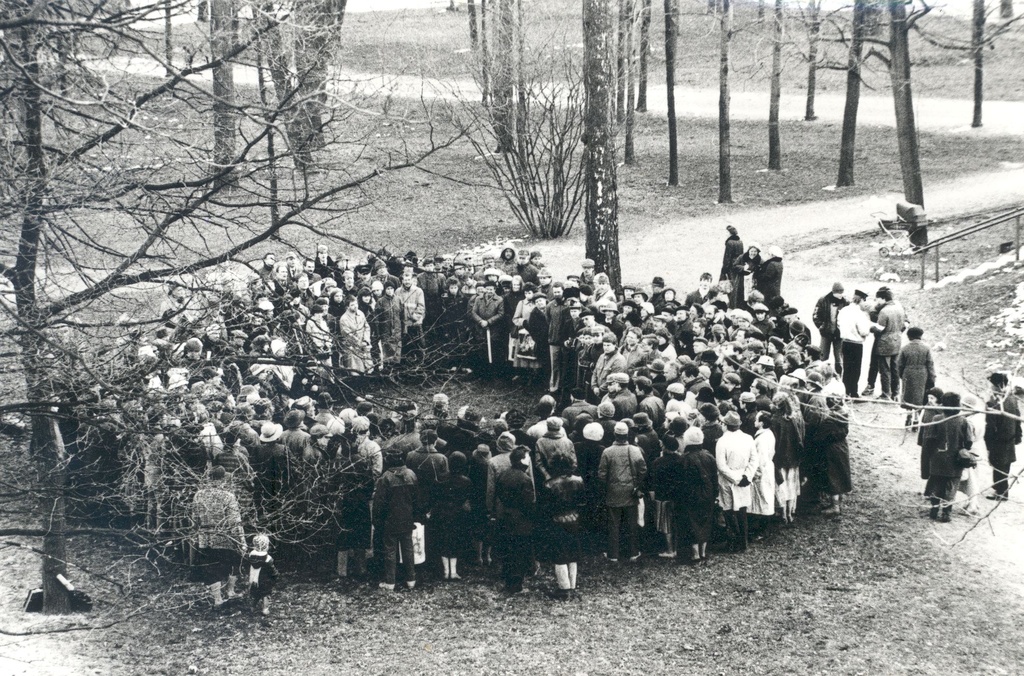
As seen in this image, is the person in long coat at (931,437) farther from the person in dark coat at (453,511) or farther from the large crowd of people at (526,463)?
the person in dark coat at (453,511)

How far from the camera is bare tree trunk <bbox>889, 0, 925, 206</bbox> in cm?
2120

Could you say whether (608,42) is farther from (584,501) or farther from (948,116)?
(948,116)

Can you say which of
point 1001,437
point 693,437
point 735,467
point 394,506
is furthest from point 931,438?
point 394,506

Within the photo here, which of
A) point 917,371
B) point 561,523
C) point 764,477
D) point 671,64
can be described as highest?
point 671,64

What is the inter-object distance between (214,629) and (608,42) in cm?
1165

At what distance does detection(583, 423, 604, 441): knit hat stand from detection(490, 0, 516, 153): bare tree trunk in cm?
1245

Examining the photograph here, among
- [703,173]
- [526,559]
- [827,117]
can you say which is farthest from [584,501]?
[827,117]

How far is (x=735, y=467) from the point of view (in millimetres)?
10781

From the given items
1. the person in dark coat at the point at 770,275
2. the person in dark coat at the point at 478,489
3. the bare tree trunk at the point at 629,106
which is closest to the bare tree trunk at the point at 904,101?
the person in dark coat at the point at 770,275

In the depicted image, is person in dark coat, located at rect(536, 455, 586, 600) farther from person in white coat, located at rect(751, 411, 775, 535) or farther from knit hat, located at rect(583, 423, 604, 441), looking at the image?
person in white coat, located at rect(751, 411, 775, 535)

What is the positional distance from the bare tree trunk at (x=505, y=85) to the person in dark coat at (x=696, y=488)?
12.9m

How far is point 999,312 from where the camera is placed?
16688mm

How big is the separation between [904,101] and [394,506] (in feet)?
52.0

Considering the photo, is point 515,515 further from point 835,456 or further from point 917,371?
point 917,371
